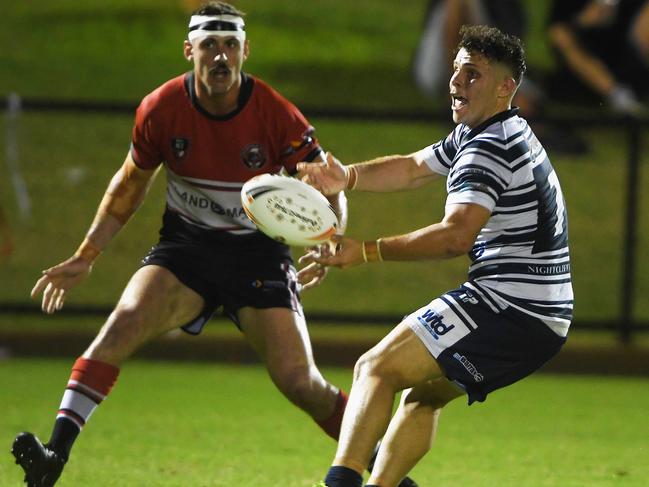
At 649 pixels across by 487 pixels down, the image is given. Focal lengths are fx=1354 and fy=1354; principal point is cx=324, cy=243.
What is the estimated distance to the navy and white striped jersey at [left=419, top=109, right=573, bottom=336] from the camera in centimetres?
526

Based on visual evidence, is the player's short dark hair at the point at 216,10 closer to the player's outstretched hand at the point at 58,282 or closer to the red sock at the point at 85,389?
the player's outstretched hand at the point at 58,282

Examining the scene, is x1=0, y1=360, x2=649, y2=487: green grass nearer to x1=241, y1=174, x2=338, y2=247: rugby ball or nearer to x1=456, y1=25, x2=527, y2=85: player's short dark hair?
x1=241, y1=174, x2=338, y2=247: rugby ball

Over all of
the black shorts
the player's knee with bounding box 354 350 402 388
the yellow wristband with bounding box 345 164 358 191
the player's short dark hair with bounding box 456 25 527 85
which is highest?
the player's short dark hair with bounding box 456 25 527 85

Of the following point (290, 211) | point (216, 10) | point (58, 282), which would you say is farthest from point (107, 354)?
point (216, 10)

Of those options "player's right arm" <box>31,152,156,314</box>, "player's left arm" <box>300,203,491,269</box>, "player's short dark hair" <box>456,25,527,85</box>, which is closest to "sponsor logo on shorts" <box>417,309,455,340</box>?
"player's left arm" <box>300,203,491,269</box>

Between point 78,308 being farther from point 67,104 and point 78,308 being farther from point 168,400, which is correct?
point 168,400

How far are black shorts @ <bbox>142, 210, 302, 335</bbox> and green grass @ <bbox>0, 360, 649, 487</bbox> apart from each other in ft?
2.76

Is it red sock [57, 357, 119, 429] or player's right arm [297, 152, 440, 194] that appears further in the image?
red sock [57, 357, 119, 429]

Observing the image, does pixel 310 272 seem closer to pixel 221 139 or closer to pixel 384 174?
pixel 384 174

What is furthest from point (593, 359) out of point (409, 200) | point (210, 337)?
point (210, 337)

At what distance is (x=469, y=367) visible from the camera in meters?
5.34

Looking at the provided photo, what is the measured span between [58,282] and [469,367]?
2.08 meters

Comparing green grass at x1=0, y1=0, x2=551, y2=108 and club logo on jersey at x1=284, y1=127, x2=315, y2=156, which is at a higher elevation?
club logo on jersey at x1=284, y1=127, x2=315, y2=156

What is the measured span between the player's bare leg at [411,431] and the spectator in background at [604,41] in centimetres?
961
